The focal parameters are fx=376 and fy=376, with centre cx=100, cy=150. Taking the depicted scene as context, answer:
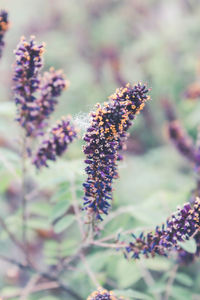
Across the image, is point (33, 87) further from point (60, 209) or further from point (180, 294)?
point (180, 294)

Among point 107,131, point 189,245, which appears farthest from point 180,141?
point 107,131

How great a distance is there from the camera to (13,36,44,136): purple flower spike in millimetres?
1665

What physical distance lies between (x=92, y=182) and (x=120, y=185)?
2210mm

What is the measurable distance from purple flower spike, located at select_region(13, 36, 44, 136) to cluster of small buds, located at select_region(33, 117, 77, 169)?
0.14 meters

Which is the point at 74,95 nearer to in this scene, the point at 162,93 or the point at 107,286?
the point at 162,93

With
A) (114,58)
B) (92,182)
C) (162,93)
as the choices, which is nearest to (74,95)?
(114,58)

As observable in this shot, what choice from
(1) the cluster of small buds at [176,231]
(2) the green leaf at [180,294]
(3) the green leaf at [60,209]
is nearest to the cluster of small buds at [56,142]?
A: (3) the green leaf at [60,209]

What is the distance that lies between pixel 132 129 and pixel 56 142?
2705 mm

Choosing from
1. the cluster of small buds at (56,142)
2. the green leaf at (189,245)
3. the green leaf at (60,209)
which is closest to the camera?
the green leaf at (189,245)

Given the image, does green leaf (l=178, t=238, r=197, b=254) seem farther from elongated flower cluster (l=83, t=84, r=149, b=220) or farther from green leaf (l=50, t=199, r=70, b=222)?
green leaf (l=50, t=199, r=70, b=222)

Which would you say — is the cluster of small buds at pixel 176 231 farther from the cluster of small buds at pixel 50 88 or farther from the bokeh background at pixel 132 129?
the cluster of small buds at pixel 50 88

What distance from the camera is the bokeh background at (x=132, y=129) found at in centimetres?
230

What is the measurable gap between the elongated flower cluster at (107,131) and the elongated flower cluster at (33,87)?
1.68ft

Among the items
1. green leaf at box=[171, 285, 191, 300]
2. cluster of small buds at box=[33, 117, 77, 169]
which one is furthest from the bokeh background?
cluster of small buds at box=[33, 117, 77, 169]
